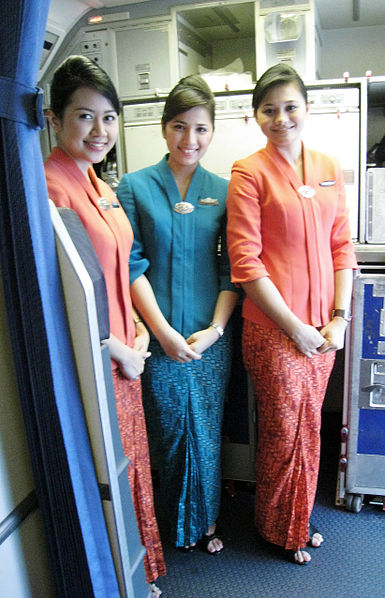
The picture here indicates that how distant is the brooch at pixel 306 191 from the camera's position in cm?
159

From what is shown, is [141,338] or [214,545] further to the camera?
[214,545]

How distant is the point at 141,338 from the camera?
5.01 feet

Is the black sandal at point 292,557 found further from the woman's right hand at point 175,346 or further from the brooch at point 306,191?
the brooch at point 306,191

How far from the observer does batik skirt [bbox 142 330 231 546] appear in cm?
167

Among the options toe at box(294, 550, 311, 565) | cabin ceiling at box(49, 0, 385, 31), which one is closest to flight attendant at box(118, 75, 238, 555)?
toe at box(294, 550, 311, 565)

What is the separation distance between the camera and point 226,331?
5.77 feet

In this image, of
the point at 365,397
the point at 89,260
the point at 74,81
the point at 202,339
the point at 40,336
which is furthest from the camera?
the point at 365,397

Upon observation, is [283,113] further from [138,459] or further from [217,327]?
[138,459]

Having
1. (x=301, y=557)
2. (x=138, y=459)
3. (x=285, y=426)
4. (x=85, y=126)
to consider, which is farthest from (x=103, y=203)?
(x=301, y=557)

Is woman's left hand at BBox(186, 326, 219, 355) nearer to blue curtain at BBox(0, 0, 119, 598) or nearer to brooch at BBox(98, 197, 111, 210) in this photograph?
brooch at BBox(98, 197, 111, 210)

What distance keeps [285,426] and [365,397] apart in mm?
461

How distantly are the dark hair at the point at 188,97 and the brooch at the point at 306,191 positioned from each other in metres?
0.37

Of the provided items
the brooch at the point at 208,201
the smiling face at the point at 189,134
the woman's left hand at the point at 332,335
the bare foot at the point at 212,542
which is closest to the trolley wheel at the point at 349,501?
the bare foot at the point at 212,542

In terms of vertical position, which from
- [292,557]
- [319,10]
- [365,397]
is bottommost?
[292,557]
